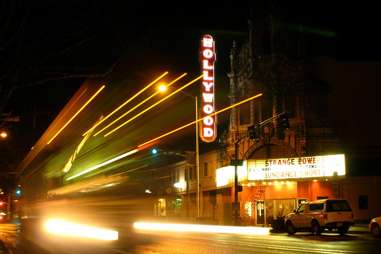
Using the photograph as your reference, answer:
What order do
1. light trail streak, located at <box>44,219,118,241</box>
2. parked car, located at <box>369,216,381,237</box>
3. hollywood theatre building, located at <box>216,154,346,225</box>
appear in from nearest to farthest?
light trail streak, located at <box>44,219,118,241</box> < parked car, located at <box>369,216,381,237</box> < hollywood theatre building, located at <box>216,154,346,225</box>

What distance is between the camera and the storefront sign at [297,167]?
4466 centimetres

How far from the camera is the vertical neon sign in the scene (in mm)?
48812

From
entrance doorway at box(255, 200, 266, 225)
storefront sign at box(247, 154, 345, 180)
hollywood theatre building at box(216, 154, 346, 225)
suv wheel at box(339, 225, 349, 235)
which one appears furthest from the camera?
entrance doorway at box(255, 200, 266, 225)

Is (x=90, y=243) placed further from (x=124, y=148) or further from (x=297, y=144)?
(x=297, y=144)

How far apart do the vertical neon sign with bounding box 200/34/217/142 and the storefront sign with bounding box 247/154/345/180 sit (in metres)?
4.31

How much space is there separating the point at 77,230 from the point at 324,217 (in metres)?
15.7

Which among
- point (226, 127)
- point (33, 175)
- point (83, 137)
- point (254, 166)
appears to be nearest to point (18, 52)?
point (83, 137)

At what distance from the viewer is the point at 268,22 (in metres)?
53.2

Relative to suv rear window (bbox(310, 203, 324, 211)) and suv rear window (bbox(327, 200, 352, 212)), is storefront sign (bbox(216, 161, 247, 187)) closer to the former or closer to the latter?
suv rear window (bbox(310, 203, 324, 211))

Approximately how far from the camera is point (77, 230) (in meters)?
24.8

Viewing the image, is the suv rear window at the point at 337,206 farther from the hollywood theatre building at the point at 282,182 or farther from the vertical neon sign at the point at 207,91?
the vertical neon sign at the point at 207,91

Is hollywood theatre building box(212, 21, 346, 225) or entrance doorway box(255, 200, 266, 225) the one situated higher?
hollywood theatre building box(212, 21, 346, 225)

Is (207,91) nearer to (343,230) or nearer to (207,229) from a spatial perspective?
(207,229)

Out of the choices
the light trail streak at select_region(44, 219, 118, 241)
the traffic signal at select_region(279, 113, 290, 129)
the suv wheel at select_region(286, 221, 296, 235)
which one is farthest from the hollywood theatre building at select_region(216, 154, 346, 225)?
the light trail streak at select_region(44, 219, 118, 241)
